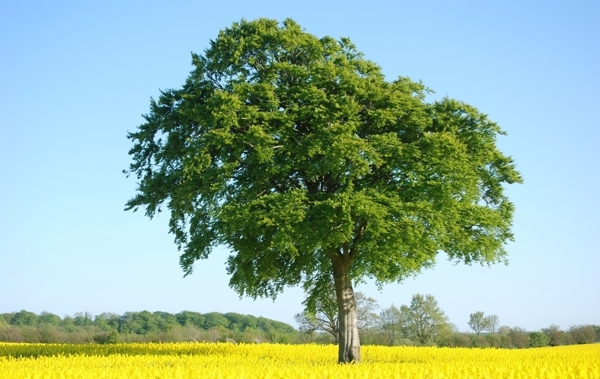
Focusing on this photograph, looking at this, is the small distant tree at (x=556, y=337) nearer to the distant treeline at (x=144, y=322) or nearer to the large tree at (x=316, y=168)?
the distant treeline at (x=144, y=322)

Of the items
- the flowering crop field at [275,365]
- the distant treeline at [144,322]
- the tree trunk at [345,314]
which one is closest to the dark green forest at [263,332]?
the distant treeline at [144,322]

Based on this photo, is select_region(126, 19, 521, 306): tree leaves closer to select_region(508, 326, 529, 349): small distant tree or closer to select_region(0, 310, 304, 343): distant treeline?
select_region(508, 326, 529, 349): small distant tree

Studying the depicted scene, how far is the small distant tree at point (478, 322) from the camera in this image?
90500mm

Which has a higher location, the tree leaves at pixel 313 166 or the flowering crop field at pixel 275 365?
the tree leaves at pixel 313 166

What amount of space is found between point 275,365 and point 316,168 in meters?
7.67

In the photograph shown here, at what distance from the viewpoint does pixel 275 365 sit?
73.3ft

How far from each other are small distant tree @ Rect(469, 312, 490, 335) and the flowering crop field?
192 feet

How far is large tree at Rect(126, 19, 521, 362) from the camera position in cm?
2355

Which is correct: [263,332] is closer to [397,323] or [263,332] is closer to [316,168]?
[397,323]

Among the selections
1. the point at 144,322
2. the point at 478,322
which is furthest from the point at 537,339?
the point at 144,322

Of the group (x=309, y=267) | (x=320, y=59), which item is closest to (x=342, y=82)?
(x=320, y=59)

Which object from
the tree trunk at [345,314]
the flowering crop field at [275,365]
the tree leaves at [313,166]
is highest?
the tree leaves at [313,166]

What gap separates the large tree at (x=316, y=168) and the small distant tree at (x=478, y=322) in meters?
66.8

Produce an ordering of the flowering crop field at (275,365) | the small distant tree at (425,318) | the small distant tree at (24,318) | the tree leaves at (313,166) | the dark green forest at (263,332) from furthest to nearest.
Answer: the small distant tree at (24,318) < the small distant tree at (425,318) < the dark green forest at (263,332) < the tree leaves at (313,166) < the flowering crop field at (275,365)
